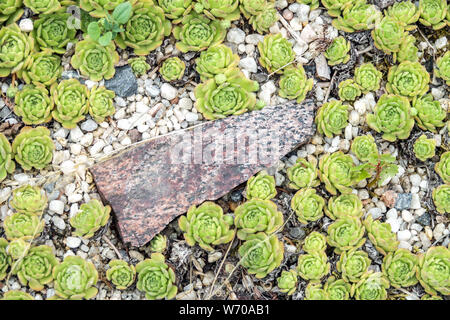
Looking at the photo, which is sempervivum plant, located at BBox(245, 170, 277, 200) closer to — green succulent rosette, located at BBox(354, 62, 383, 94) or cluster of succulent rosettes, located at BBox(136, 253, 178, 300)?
cluster of succulent rosettes, located at BBox(136, 253, 178, 300)

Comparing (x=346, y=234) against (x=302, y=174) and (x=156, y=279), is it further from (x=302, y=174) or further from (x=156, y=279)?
(x=156, y=279)

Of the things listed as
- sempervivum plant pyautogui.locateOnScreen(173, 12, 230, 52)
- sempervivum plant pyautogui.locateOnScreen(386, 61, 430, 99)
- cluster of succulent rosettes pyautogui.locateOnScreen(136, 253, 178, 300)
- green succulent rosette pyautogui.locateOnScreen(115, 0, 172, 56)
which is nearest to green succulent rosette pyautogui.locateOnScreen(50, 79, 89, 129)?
green succulent rosette pyautogui.locateOnScreen(115, 0, 172, 56)

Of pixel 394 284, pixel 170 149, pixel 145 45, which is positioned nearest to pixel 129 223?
pixel 170 149

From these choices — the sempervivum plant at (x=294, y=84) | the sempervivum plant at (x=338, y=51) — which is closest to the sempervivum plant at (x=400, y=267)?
the sempervivum plant at (x=294, y=84)

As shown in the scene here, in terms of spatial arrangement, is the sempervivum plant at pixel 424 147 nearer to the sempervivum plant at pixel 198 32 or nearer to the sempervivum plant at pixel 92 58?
the sempervivum plant at pixel 198 32

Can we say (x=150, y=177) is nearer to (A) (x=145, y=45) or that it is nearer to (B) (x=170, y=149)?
(B) (x=170, y=149)

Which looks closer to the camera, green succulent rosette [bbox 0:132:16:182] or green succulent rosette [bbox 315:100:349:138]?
green succulent rosette [bbox 0:132:16:182]
